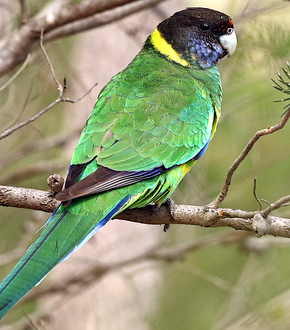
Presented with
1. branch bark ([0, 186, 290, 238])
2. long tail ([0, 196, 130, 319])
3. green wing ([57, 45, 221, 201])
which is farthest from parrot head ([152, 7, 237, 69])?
long tail ([0, 196, 130, 319])

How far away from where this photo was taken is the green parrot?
214cm

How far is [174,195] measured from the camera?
13.9 ft

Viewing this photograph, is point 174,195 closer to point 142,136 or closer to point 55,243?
point 142,136

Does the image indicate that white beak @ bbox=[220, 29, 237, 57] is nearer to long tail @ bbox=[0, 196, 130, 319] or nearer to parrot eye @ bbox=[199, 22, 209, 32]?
parrot eye @ bbox=[199, 22, 209, 32]

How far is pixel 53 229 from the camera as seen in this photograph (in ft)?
7.07

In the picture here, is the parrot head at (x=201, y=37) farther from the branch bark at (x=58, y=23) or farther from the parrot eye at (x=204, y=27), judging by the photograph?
the branch bark at (x=58, y=23)

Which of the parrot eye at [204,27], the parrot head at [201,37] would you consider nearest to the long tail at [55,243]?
the parrot head at [201,37]

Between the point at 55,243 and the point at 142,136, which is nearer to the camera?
the point at 55,243

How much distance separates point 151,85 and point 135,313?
241 cm

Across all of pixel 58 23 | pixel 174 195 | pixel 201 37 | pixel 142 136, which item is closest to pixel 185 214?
pixel 142 136

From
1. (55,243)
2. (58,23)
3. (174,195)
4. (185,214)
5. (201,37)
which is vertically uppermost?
(58,23)

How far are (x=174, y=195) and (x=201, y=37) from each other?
153cm

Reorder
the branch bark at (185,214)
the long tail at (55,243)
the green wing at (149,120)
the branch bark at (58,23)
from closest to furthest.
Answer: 1. the long tail at (55,243)
2. the branch bark at (185,214)
3. the green wing at (149,120)
4. the branch bark at (58,23)

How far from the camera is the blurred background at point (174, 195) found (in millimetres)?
3648
